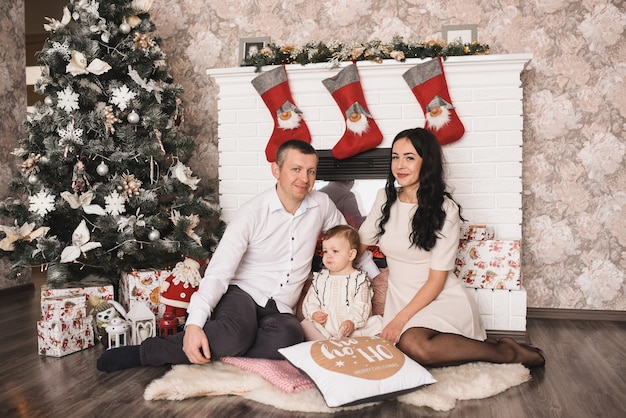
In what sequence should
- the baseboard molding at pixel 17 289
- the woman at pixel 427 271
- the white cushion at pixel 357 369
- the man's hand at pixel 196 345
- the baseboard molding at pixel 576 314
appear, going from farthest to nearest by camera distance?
the baseboard molding at pixel 17 289 < the baseboard molding at pixel 576 314 < the woman at pixel 427 271 < the man's hand at pixel 196 345 < the white cushion at pixel 357 369

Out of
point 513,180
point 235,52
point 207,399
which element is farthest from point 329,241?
point 235,52

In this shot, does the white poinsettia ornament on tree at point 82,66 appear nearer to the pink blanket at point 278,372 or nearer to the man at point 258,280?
the man at point 258,280

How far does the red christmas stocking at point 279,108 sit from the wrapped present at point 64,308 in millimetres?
1337

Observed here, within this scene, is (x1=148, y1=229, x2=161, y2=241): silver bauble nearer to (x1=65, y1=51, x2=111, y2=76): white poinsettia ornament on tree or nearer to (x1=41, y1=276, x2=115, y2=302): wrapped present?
(x1=41, y1=276, x2=115, y2=302): wrapped present

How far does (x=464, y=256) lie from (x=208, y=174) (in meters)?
1.88

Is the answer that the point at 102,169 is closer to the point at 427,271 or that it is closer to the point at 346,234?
the point at 346,234

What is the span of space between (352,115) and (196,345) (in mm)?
1655

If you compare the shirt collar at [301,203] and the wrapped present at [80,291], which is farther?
the wrapped present at [80,291]

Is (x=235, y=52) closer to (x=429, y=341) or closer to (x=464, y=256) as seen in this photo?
(x=464, y=256)

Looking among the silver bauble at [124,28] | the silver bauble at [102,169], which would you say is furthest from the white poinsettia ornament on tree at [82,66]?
the silver bauble at [102,169]

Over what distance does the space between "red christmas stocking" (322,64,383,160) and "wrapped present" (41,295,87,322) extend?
1625 millimetres

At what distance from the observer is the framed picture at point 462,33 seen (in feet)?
10.9

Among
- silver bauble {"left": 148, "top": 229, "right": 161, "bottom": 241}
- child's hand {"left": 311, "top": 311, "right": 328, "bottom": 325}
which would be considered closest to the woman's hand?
child's hand {"left": 311, "top": 311, "right": 328, "bottom": 325}

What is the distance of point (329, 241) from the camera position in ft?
8.18
